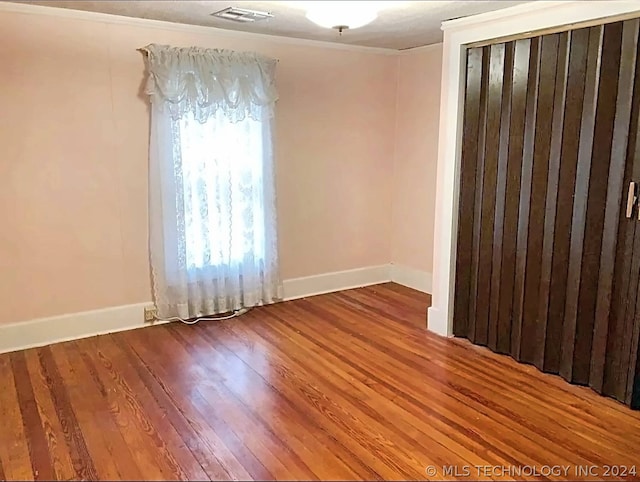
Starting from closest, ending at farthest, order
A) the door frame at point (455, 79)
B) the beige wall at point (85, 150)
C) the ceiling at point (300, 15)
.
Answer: the door frame at point (455, 79) < the ceiling at point (300, 15) < the beige wall at point (85, 150)

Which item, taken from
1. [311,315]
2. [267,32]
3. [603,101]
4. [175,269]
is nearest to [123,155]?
[175,269]

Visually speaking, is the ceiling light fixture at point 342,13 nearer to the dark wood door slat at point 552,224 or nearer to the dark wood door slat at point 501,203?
the dark wood door slat at point 501,203

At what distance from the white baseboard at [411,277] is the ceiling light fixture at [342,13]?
8.35ft

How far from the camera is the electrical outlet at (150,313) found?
3989 mm

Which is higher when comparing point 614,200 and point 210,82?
point 210,82

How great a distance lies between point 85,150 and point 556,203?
10.1 feet

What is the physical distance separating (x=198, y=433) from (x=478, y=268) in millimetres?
2109

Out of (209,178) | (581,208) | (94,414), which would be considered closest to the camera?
(94,414)

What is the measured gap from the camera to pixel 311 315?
4.29 m

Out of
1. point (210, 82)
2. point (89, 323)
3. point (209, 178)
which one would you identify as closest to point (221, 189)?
point (209, 178)

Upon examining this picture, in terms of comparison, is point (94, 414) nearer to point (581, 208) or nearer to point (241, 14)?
point (241, 14)

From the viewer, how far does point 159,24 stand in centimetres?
373

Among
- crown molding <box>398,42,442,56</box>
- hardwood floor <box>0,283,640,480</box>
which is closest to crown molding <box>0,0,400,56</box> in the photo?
crown molding <box>398,42,442,56</box>

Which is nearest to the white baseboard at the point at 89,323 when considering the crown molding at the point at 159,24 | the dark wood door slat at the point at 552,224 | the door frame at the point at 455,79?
the door frame at the point at 455,79
